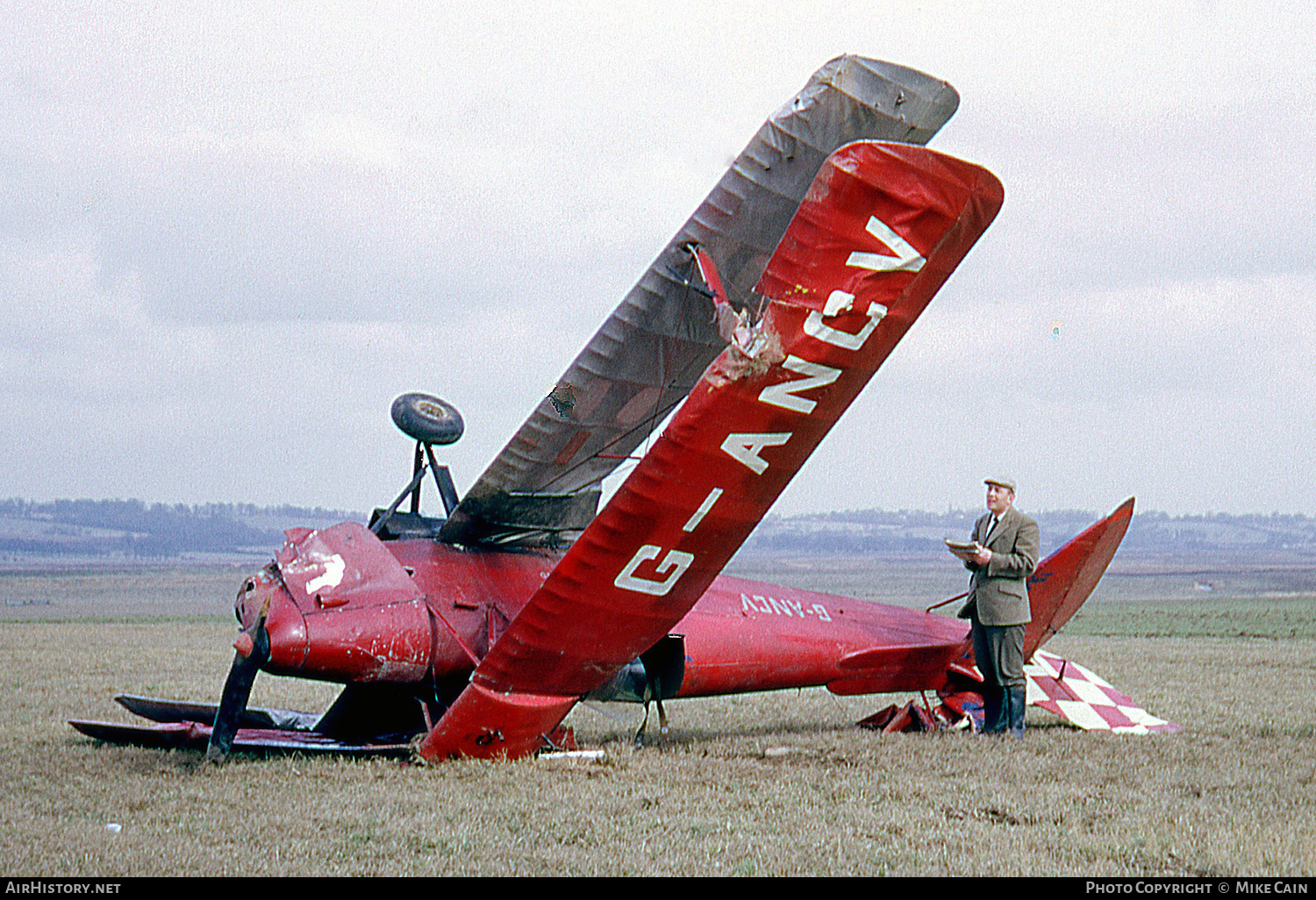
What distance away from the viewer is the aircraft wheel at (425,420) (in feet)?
25.8

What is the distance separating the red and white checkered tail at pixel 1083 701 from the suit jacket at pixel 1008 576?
0.66m

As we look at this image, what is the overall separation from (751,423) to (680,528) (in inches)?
27.3

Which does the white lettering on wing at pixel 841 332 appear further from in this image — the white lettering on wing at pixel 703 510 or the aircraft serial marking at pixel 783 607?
the aircraft serial marking at pixel 783 607

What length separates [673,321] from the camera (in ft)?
22.4

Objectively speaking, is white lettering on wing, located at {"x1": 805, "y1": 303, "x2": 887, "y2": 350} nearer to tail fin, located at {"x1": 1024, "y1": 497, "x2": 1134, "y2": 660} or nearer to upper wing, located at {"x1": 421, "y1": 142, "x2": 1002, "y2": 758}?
upper wing, located at {"x1": 421, "y1": 142, "x2": 1002, "y2": 758}

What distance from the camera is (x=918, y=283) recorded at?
533cm

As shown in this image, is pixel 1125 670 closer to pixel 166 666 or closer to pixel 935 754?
pixel 935 754

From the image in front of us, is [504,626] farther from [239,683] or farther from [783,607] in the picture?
[783,607]

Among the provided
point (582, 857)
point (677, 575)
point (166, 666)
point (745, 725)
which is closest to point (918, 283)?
point (677, 575)

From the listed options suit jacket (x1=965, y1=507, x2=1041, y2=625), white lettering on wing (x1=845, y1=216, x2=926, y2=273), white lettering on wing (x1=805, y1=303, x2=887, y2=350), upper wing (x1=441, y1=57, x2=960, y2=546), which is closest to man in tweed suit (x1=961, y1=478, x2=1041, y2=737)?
suit jacket (x1=965, y1=507, x2=1041, y2=625)

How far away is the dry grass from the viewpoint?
4.38m

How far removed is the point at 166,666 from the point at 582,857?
35.6ft

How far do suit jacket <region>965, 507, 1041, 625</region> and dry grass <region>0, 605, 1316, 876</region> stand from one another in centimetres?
85
